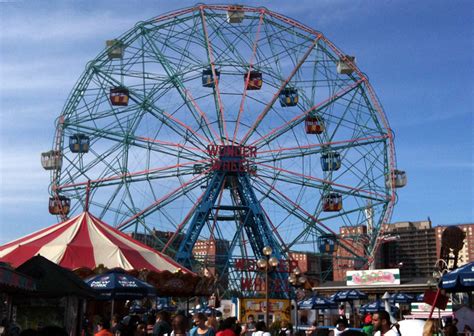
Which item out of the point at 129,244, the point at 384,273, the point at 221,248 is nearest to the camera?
the point at 129,244

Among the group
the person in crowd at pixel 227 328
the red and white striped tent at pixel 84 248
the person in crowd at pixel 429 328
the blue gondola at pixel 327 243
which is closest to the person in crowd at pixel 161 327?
the person in crowd at pixel 227 328

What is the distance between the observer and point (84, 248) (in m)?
21.4

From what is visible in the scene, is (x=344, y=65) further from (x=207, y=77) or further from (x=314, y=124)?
(x=207, y=77)

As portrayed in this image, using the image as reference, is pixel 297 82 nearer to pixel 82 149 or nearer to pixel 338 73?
pixel 338 73

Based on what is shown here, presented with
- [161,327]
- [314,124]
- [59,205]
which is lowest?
[161,327]

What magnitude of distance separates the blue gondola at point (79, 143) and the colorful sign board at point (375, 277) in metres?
16.3

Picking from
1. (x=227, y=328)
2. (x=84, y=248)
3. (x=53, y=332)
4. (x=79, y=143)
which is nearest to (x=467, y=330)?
(x=227, y=328)

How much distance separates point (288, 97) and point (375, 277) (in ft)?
37.5

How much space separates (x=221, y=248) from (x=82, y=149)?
1193 cm

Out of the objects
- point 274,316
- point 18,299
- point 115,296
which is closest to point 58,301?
point 18,299

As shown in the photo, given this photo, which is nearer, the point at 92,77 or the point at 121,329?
the point at 121,329

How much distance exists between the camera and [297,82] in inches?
1641

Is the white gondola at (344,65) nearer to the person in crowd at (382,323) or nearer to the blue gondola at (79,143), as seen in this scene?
the blue gondola at (79,143)

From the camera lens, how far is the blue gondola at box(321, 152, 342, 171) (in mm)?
40969
